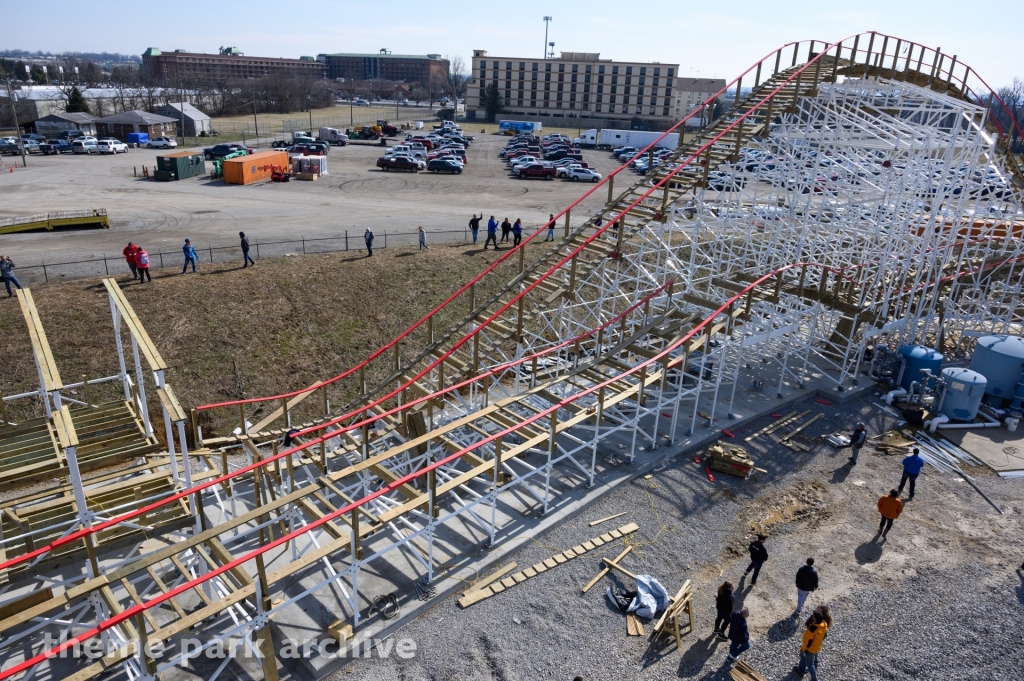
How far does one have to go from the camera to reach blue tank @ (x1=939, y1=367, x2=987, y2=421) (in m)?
16.2

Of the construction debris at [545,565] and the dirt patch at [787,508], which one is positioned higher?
the dirt patch at [787,508]

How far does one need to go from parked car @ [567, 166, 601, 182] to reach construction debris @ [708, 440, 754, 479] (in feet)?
119

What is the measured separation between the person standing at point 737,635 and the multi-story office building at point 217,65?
16870 cm

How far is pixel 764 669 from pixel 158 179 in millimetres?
43150

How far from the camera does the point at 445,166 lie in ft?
160

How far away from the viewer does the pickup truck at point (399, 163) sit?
48281mm

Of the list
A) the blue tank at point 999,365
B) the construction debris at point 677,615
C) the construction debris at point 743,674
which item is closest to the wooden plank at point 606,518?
the construction debris at point 677,615

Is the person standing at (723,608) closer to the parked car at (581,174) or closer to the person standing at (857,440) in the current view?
the person standing at (857,440)

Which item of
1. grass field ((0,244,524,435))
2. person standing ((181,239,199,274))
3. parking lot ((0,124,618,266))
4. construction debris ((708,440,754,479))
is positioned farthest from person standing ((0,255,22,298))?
construction debris ((708,440,754,479))

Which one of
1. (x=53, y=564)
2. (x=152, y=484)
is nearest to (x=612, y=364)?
(x=152, y=484)

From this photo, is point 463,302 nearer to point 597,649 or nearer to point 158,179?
point 597,649

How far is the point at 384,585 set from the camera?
10719 mm

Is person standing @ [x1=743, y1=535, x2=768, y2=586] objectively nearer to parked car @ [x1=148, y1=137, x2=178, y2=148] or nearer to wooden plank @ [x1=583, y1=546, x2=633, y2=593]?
wooden plank @ [x1=583, y1=546, x2=633, y2=593]

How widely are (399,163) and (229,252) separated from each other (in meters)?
24.6
